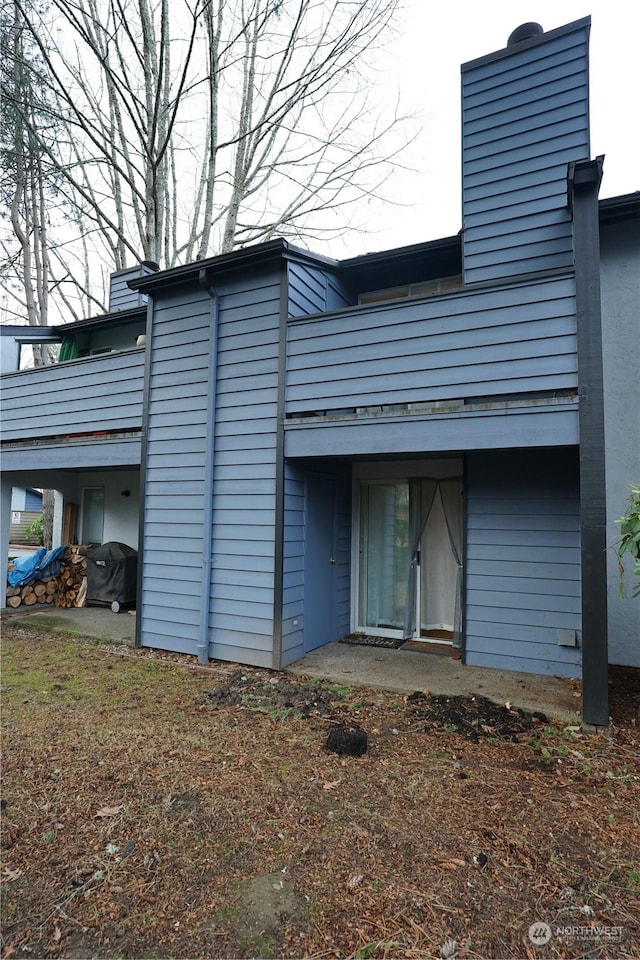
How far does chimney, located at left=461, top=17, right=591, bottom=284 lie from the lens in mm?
4836

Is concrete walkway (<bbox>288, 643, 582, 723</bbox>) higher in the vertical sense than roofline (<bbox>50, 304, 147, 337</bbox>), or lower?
lower

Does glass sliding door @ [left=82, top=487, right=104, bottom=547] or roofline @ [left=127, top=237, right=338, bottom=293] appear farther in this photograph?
glass sliding door @ [left=82, top=487, right=104, bottom=547]

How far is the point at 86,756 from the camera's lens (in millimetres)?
3521

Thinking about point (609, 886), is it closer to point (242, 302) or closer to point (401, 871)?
point (401, 871)

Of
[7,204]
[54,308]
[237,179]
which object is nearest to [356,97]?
[237,179]

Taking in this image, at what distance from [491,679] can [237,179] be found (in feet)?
41.8

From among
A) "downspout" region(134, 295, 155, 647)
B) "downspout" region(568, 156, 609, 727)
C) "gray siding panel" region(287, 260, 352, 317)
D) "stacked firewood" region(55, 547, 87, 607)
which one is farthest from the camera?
"stacked firewood" region(55, 547, 87, 607)

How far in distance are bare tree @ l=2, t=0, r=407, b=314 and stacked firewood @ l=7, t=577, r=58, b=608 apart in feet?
25.6

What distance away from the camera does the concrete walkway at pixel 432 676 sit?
434 centimetres

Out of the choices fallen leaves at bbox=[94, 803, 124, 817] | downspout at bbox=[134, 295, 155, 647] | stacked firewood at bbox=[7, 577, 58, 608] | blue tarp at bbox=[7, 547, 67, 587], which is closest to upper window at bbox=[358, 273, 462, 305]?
downspout at bbox=[134, 295, 155, 647]

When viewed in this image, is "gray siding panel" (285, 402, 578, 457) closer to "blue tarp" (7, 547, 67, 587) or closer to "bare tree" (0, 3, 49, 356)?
"blue tarp" (7, 547, 67, 587)

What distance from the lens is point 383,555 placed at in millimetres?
6898

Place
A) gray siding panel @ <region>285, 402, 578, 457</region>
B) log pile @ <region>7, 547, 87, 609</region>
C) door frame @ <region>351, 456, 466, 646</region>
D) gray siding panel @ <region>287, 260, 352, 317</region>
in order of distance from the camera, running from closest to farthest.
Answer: gray siding panel @ <region>285, 402, 578, 457</region>
gray siding panel @ <region>287, 260, 352, 317</region>
door frame @ <region>351, 456, 466, 646</region>
log pile @ <region>7, 547, 87, 609</region>

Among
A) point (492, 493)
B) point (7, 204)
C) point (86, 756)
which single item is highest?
point (7, 204)
